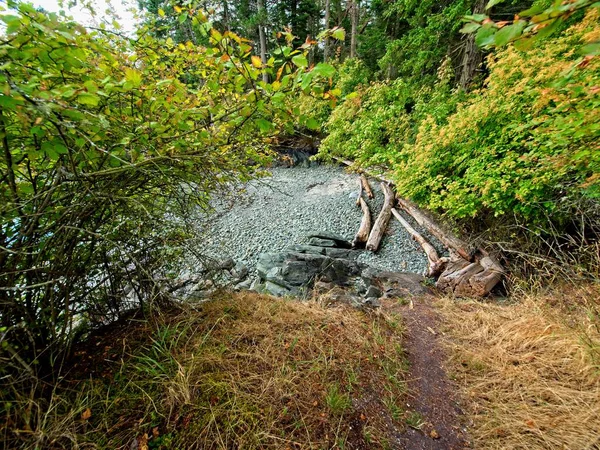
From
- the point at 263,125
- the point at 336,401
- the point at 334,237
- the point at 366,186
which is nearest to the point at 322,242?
the point at 334,237

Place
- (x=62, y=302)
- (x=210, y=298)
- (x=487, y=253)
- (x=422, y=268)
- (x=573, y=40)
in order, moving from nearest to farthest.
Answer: (x=62, y=302)
(x=210, y=298)
(x=573, y=40)
(x=487, y=253)
(x=422, y=268)

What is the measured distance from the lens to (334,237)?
6797mm

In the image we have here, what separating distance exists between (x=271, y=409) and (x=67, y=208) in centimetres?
177

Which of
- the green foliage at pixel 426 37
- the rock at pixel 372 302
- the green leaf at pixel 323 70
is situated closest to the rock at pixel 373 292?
the rock at pixel 372 302

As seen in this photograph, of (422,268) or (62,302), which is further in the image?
(422,268)

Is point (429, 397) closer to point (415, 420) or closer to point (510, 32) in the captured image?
point (415, 420)

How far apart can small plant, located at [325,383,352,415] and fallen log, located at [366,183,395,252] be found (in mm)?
4741

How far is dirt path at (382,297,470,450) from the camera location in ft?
6.16

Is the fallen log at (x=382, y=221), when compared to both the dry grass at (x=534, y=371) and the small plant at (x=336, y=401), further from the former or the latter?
the small plant at (x=336, y=401)

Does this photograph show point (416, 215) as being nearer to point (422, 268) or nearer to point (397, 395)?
point (422, 268)

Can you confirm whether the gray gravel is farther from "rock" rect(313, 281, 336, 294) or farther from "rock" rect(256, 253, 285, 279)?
"rock" rect(313, 281, 336, 294)

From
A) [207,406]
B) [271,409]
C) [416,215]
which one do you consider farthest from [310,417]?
[416,215]

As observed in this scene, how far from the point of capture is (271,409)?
5.55ft

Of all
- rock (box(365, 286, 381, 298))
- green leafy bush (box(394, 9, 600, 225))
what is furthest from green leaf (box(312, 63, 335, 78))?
rock (box(365, 286, 381, 298))
